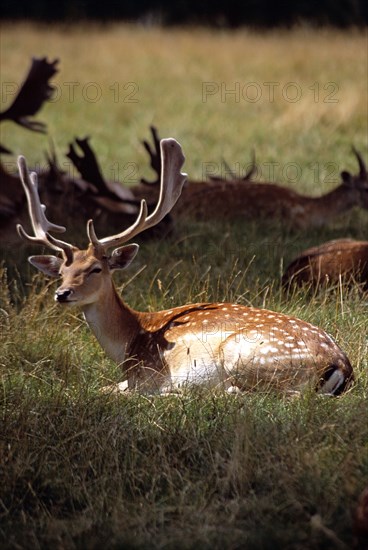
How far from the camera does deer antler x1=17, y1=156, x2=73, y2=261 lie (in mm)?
6508

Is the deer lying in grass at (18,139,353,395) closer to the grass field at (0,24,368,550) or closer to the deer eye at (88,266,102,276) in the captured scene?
the deer eye at (88,266,102,276)

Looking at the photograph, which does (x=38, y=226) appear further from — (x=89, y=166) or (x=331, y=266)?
(x=89, y=166)

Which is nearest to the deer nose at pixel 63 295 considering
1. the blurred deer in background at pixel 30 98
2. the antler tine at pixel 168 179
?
the antler tine at pixel 168 179

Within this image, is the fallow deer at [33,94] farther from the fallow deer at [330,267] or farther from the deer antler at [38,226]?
the deer antler at [38,226]

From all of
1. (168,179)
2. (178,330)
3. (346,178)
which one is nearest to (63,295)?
(178,330)

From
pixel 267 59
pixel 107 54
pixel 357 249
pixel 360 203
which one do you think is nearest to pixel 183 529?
pixel 357 249

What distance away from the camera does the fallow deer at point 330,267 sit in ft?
25.9

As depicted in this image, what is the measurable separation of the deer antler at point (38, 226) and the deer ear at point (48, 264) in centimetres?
7

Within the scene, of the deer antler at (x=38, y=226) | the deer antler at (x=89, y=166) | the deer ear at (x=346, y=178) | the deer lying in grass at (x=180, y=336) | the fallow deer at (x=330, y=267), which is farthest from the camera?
the deer ear at (x=346, y=178)

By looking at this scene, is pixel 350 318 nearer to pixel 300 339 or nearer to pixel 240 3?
pixel 300 339

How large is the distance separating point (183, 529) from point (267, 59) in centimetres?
1369

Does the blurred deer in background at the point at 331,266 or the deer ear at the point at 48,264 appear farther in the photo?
the blurred deer in background at the point at 331,266

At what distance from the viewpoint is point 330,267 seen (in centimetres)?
797

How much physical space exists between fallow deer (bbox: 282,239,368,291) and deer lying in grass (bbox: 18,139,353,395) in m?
1.35
